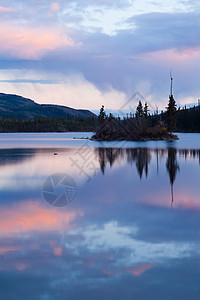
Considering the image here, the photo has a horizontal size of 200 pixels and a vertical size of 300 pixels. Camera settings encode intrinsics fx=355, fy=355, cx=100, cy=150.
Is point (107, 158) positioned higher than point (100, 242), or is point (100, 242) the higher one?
point (100, 242)

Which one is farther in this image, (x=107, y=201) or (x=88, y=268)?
(x=107, y=201)

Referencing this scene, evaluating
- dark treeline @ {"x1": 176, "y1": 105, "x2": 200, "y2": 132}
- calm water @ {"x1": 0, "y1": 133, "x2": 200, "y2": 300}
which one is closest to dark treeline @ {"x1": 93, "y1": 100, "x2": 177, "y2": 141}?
calm water @ {"x1": 0, "y1": 133, "x2": 200, "y2": 300}

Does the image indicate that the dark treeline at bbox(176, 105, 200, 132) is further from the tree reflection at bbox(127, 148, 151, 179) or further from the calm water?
the calm water

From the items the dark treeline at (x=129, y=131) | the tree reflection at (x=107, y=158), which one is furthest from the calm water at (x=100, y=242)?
the dark treeline at (x=129, y=131)

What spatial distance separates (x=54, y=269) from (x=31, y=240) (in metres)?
2.46

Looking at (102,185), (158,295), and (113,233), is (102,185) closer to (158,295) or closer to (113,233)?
(113,233)

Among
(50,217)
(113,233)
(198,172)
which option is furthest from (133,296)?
(198,172)

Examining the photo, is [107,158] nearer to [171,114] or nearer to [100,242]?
[100,242]

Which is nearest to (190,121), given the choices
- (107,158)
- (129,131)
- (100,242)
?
(129,131)

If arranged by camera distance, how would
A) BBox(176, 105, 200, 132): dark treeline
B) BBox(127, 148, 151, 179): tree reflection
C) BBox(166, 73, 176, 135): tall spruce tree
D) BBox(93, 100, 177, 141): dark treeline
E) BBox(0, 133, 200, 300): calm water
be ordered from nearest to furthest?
BBox(0, 133, 200, 300): calm water < BBox(127, 148, 151, 179): tree reflection < BBox(93, 100, 177, 141): dark treeline < BBox(166, 73, 176, 135): tall spruce tree < BBox(176, 105, 200, 132): dark treeline

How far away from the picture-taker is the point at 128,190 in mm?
20688

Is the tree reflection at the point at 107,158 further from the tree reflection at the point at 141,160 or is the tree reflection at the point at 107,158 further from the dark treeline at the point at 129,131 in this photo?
the dark treeline at the point at 129,131

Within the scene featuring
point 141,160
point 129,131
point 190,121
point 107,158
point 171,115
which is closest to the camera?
point 141,160

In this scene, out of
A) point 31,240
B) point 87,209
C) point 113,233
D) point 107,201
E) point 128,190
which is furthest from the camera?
point 128,190
